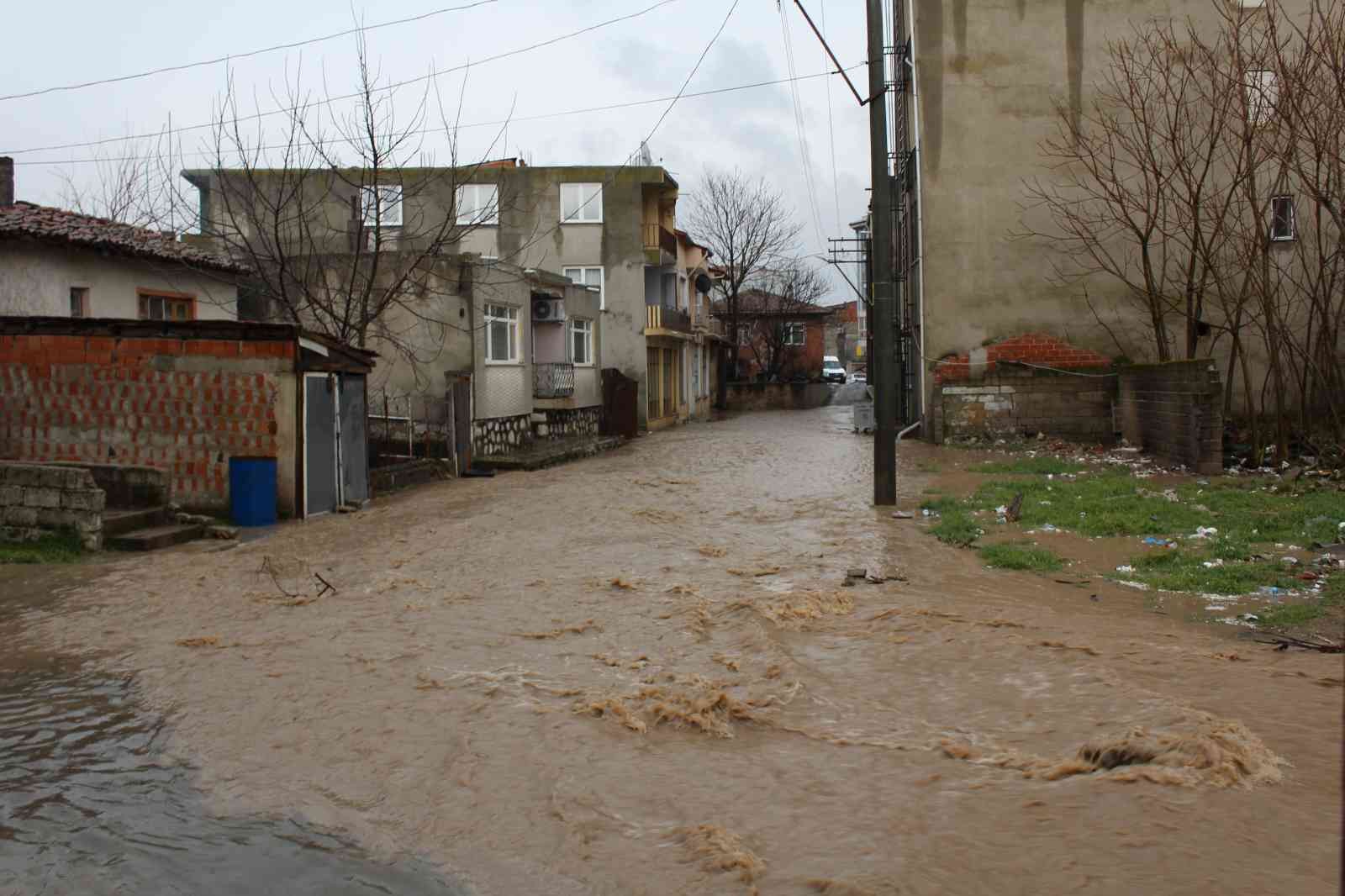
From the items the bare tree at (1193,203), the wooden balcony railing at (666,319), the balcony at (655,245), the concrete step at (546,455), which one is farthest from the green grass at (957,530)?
the wooden balcony railing at (666,319)

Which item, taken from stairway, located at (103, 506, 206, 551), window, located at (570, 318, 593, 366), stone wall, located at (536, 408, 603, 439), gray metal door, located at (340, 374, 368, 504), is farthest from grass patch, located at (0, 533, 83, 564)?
window, located at (570, 318, 593, 366)

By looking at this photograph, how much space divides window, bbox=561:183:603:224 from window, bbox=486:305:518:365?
1275 cm

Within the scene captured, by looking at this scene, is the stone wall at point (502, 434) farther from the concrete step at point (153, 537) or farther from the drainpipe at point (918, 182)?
the drainpipe at point (918, 182)

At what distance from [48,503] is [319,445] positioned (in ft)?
12.4

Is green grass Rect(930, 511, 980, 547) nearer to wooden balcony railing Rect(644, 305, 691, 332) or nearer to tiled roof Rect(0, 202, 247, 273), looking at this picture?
tiled roof Rect(0, 202, 247, 273)

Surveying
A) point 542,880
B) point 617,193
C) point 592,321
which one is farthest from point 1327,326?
point 617,193

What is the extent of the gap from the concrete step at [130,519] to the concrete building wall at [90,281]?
4498mm

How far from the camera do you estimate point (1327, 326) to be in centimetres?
1697

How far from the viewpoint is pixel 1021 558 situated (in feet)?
35.6

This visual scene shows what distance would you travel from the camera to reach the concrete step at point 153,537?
43.0 ft

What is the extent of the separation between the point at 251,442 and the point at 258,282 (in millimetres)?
8117

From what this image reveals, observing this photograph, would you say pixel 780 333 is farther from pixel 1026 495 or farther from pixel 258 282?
pixel 1026 495

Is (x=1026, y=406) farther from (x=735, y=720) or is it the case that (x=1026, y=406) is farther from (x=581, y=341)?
(x=735, y=720)

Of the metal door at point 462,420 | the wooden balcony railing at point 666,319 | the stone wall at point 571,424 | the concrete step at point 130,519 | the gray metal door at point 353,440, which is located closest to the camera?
the concrete step at point 130,519
